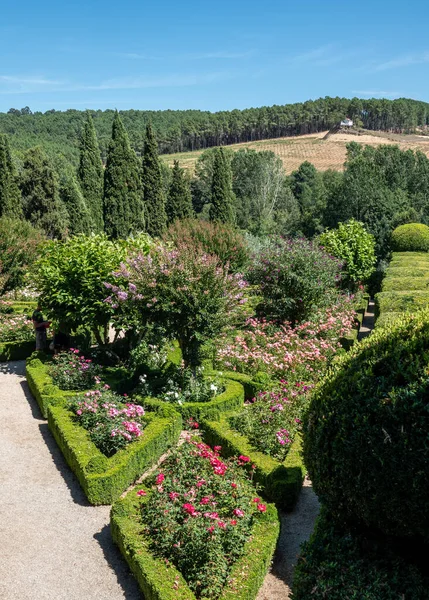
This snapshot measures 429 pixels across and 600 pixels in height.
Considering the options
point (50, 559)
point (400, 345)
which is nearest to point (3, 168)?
point (50, 559)

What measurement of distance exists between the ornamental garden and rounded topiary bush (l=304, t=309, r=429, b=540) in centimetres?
1

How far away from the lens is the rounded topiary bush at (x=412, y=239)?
22484 mm

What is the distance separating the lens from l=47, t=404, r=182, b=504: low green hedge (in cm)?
727

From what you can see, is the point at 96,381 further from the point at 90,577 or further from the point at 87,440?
the point at 90,577

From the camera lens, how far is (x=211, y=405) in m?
9.59

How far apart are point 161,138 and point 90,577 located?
89.5 meters

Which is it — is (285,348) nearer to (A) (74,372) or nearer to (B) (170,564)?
(A) (74,372)

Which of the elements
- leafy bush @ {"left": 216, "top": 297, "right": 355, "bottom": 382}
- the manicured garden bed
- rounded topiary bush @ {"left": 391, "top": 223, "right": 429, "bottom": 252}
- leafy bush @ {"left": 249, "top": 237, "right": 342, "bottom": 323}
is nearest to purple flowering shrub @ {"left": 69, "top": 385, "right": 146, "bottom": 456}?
the manicured garden bed

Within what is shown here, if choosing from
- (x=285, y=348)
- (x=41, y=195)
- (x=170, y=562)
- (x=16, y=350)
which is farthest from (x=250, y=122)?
(x=170, y=562)

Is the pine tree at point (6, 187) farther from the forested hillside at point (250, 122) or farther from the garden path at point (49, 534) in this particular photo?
the forested hillside at point (250, 122)

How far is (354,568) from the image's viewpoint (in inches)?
175

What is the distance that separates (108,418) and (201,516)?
335 centimetres

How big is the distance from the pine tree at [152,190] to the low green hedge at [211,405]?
2376cm

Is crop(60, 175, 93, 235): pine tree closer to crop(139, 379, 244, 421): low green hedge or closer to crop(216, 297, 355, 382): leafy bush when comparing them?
crop(216, 297, 355, 382): leafy bush
